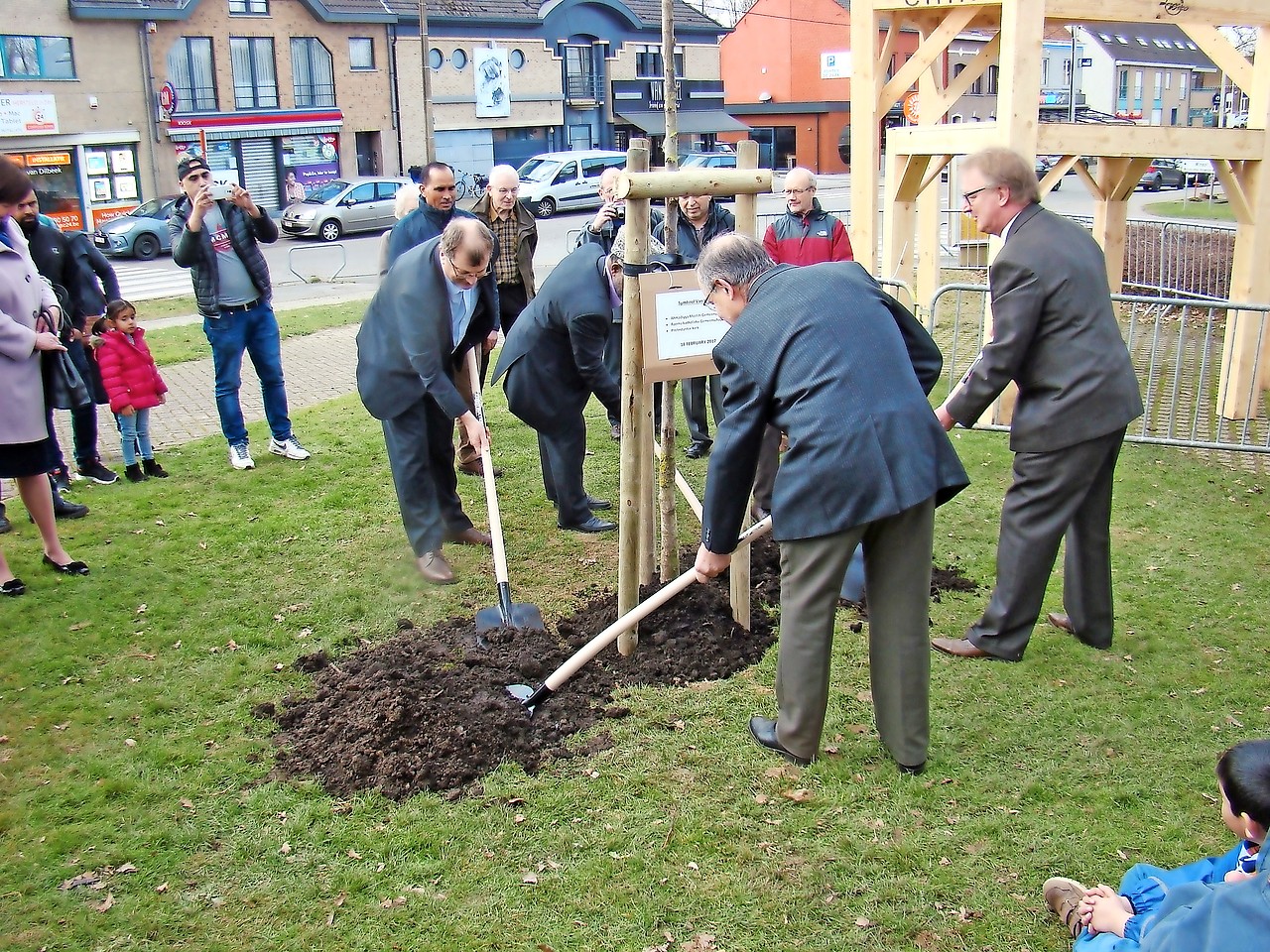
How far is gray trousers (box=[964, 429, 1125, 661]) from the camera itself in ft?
15.2

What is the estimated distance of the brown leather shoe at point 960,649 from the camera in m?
4.98

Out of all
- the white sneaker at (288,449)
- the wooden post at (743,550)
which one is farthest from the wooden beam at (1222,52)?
the white sneaker at (288,449)

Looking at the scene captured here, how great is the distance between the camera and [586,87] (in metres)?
47.0

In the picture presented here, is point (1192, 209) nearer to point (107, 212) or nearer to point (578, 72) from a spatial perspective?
point (578, 72)

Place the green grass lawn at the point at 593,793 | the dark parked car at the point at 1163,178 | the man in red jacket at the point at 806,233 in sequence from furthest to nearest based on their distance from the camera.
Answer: the dark parked car at the point at 1163,178 < the man in red jacket at the point at 806,233 < the green grass lawn at the point at 593,793

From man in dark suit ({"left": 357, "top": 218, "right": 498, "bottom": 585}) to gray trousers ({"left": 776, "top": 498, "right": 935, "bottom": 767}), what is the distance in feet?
7.79

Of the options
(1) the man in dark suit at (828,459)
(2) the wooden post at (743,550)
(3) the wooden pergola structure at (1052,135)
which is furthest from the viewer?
(3) the wooden pergola structure at (1052,135)

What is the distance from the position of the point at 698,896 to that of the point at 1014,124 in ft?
19.8

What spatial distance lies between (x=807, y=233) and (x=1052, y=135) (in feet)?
5.95

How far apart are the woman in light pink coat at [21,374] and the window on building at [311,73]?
3525 cm

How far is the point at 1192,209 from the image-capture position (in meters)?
31.3

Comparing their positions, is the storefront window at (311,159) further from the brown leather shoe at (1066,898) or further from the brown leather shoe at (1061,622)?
the brown leather shoe at (1066,898)

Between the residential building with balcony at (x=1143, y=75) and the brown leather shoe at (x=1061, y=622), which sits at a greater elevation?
the residential building with balcony at (x=1143, y=75)

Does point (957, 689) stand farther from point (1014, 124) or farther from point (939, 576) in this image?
point (1014, 124)
